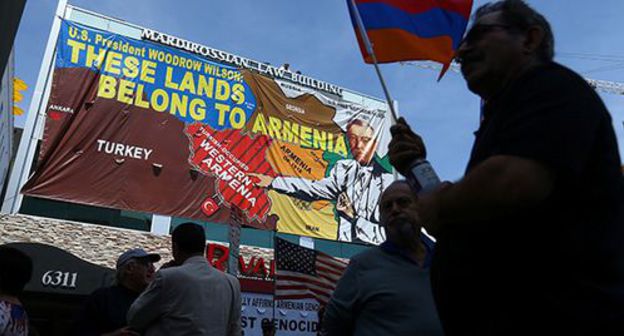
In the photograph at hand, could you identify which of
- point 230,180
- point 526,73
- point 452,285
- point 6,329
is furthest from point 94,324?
point 230,180

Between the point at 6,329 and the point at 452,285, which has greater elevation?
the point at 452,285

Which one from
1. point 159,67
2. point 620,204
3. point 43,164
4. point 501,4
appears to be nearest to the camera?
point 620,204

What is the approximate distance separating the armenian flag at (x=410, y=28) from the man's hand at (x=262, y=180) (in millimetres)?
14803

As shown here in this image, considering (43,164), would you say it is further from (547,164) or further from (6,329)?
(547,164)

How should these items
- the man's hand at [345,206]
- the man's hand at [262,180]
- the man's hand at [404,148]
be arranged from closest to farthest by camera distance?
the man's hand at [404,148] < the man's hand at [262,180] < the man's hand at [345,206]

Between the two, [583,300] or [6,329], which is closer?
[583,300]

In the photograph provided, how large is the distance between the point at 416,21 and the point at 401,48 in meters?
0.22

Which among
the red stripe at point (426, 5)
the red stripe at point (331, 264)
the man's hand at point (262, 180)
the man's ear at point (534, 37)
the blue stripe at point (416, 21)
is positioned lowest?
the red stripe at point (331, 264)

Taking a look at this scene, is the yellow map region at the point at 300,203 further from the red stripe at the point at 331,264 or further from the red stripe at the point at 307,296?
the red stripe at the point at 307,296

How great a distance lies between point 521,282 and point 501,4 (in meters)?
0.84

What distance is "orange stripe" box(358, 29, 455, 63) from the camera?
3154mm

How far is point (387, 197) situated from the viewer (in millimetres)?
2988

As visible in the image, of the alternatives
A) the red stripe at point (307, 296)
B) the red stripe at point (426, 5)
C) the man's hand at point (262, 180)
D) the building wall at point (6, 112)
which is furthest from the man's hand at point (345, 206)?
the red stripe at point (426, 5)

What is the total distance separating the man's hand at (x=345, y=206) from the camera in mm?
19234
